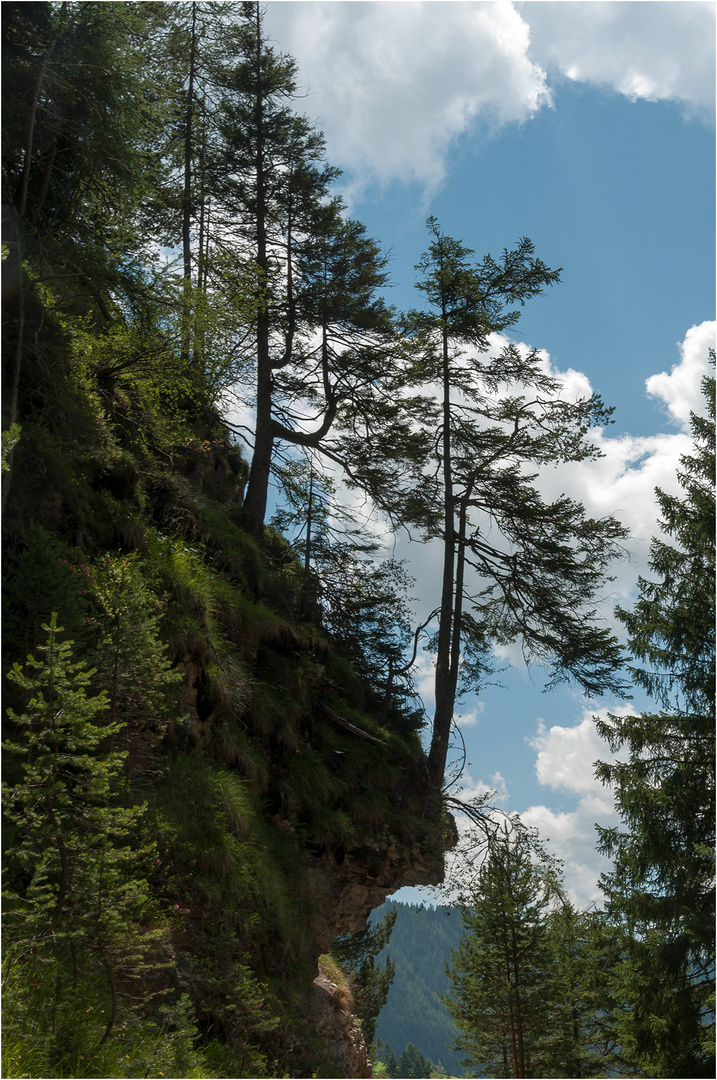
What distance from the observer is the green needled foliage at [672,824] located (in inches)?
401

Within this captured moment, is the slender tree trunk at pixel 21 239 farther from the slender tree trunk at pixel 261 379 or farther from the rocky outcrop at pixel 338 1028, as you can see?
the rocky outcrop at pixel 338 1028

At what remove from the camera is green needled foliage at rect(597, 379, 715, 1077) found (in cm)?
1020

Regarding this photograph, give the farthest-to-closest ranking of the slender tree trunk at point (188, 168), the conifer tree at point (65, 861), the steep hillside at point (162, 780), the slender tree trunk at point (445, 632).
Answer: the slender tree trunk at point (188, 168) < the slender tree trunk at point (445, 632) < the steep hillside at point (162, 780) < the conifer tree at point (65, 861)

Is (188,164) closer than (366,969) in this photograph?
Yes

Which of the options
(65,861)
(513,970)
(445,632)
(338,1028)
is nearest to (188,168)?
(445,632)

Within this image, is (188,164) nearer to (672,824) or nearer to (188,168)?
(188,168)

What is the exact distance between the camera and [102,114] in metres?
8.47

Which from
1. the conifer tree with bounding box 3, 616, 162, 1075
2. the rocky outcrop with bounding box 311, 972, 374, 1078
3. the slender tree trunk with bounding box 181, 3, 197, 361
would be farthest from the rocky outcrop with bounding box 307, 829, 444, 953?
the slender tree trunk with bounding box 181, 3, 197, 361

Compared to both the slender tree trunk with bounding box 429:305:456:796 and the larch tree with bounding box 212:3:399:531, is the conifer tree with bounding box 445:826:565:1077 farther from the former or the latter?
the larch tree with bounding box 212:3:399:531

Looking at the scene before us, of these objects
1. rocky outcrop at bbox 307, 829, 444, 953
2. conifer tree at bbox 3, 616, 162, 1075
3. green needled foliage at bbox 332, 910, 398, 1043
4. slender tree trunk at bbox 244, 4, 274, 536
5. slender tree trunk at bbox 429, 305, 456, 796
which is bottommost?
green needled foliage at bbox 332, 910, 398, 1043

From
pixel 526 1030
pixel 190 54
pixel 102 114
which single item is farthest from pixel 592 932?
pixel 190 54

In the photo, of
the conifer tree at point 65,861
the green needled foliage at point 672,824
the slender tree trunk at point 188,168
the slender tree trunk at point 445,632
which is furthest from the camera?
the slender tree trunk at point 188,168

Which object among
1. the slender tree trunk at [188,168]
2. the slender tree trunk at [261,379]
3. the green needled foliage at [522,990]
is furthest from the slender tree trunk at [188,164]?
the green needled foliage at [522,990]

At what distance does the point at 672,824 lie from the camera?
10648 mm
